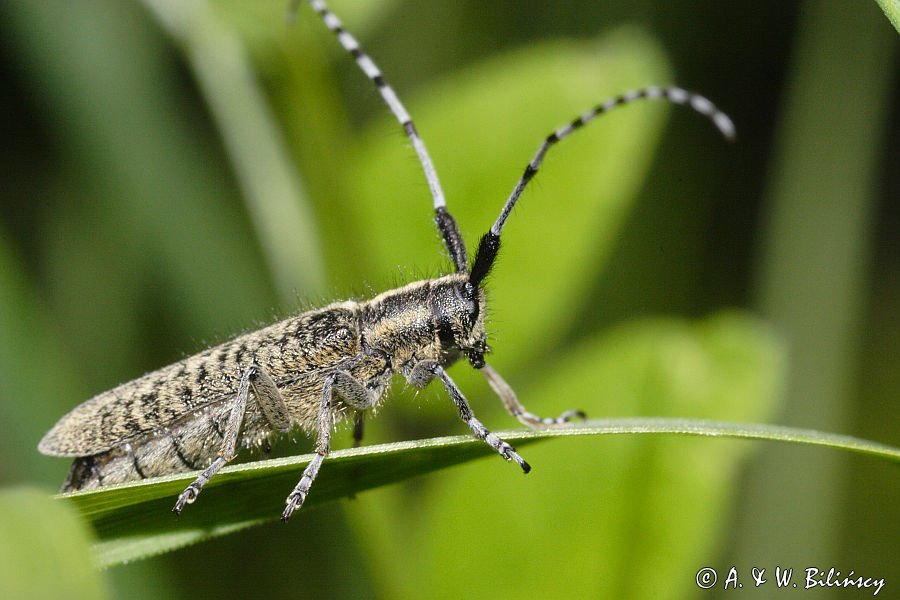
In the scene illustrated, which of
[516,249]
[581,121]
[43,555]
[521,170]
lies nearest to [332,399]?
[516,249]

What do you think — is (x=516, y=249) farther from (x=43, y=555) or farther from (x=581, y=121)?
(x=43, y=555)

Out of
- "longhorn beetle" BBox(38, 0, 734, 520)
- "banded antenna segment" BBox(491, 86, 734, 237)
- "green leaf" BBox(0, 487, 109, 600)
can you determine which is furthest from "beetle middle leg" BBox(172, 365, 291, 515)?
"green leaf" BBox(0, 487, 109, 600)

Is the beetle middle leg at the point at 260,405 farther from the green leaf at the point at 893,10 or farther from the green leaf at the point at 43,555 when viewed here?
the green leaf at the point at 893,10

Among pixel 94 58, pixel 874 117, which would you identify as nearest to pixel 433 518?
pixel 874 117

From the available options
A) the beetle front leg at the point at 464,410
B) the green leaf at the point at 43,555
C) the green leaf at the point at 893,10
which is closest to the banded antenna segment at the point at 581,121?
the beetle front leg at the point at 464,410

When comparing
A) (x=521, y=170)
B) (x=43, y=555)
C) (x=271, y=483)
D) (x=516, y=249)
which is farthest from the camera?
(x=516, y=249)

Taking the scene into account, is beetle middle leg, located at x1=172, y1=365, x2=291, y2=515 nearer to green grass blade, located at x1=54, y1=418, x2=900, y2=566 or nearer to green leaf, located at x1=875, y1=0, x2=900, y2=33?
green grass blade, located at x1=54, y1=418, x2=900, y2=566
